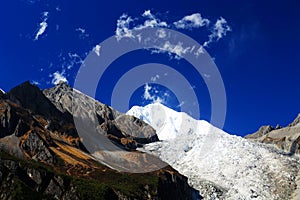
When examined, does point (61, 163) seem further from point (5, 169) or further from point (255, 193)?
point (255, 193)

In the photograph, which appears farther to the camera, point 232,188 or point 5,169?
point 232,188

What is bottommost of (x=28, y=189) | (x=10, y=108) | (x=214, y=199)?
(x=28, y=189)

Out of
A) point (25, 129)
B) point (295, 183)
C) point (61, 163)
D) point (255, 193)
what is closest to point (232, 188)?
point (255, 193)

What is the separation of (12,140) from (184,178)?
7127cm

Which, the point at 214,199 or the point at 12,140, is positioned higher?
the point at 12,140

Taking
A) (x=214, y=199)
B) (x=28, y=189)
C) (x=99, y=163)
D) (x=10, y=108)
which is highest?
(x=10, y=108)

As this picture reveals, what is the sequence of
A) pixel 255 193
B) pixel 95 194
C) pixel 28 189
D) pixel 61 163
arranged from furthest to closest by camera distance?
pixel 255 193 → pixel 61 163 → pixel 95 194 → pixel 28 189

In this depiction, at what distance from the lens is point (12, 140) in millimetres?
177750

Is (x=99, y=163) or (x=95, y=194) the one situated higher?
(x=99, y=163)

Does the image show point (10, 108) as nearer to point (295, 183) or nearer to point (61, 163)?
point (61, 163)

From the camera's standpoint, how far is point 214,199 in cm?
18112

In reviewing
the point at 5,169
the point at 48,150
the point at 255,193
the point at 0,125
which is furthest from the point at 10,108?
the point at 255,193

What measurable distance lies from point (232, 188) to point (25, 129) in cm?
8742

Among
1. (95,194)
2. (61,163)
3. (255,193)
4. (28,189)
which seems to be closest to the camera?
(28,189)
